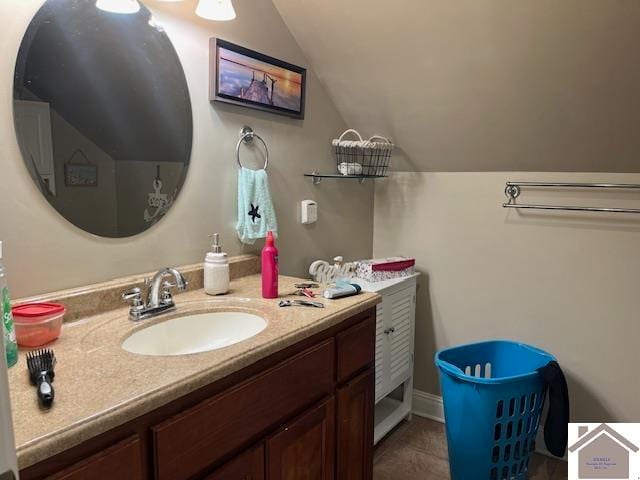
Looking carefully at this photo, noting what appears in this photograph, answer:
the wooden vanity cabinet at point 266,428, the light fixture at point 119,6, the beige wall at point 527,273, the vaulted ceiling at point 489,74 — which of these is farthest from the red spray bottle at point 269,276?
the beige wall at point 527,273

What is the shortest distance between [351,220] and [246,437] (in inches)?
61.5

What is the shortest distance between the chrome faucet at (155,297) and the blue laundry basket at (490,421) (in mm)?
1150

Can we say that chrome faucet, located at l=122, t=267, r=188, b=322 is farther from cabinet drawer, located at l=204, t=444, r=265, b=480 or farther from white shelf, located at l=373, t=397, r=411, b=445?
white shelf, located at l=373, t=397, r=411, b=445

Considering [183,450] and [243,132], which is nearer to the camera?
[183,450]

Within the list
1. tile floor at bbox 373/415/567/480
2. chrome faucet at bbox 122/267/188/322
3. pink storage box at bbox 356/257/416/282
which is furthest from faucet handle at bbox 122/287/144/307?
tile floor at bbox 373/415/567/480

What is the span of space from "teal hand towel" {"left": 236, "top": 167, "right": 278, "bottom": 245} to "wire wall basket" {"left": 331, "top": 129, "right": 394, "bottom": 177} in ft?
1.78

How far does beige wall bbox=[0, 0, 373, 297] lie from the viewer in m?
1.12

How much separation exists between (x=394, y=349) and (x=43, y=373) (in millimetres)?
1699

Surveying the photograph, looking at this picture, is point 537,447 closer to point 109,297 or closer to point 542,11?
point 542,11

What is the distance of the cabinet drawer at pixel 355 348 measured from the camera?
4.57 ft

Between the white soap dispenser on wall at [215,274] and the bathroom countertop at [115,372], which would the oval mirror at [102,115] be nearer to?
the white soap dispenser on wall at [215,274]

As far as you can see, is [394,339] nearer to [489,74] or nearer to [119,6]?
[489,74]

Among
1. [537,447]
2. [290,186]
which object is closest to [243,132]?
[290,186]

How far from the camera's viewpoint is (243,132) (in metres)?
1.74
